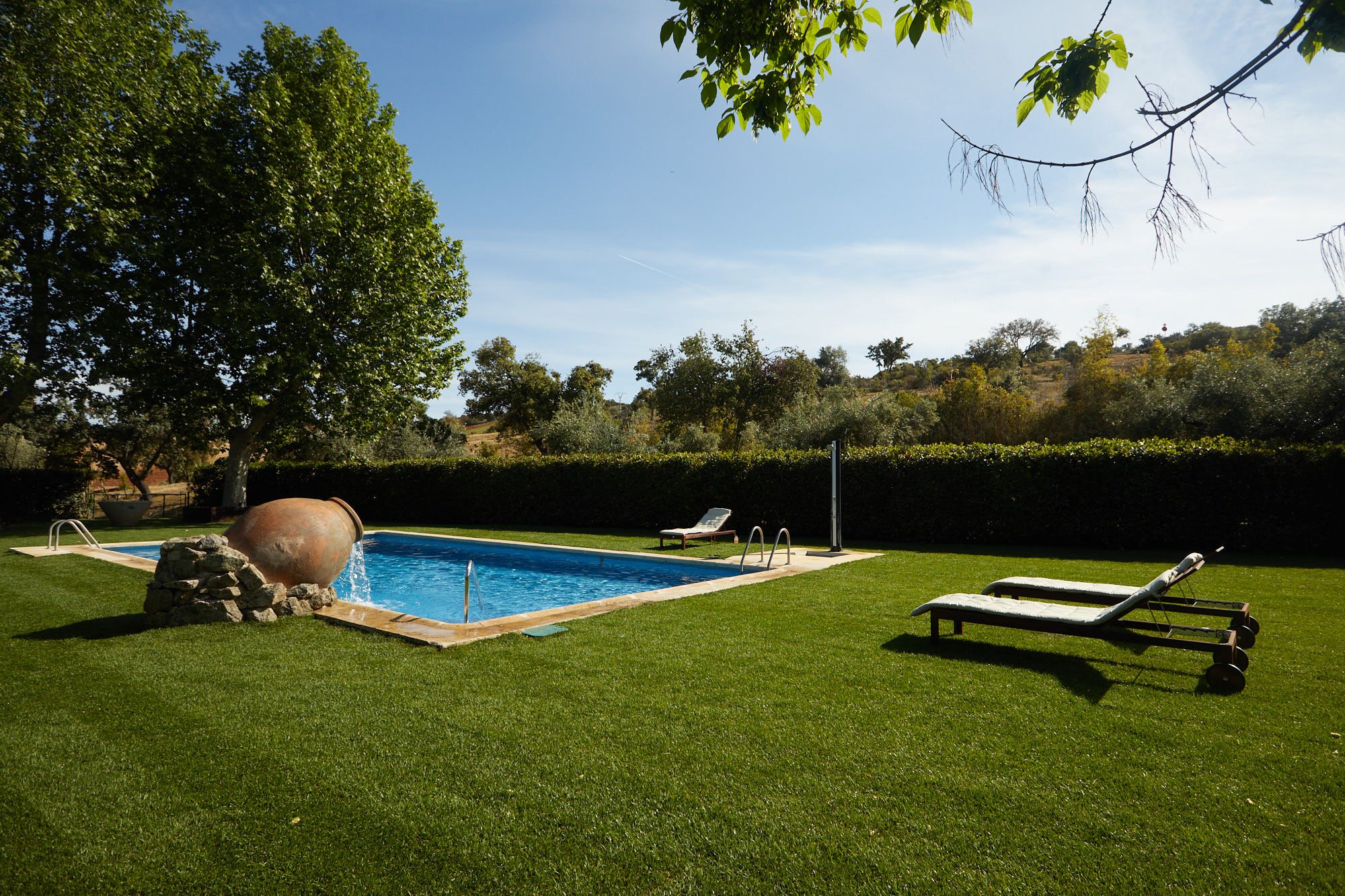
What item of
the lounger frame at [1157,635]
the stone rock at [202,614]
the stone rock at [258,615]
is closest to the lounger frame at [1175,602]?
the lounger frame at [1157,635]

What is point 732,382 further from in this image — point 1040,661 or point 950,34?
point 950,34

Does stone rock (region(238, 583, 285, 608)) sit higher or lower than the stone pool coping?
higher

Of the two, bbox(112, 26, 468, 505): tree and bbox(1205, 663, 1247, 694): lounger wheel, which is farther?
bbox(112, 26, 468, 505): tree

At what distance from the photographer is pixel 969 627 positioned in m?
6.69

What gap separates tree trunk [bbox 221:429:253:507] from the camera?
22.2 meters

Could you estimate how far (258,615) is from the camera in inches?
283

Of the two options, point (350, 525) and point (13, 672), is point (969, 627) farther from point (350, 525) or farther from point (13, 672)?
point (13, 672)

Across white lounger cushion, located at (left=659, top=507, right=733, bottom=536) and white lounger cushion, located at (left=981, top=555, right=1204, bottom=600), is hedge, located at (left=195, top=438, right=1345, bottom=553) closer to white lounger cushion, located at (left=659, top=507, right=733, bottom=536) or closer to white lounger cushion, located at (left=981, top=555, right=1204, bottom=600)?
white lounger cushion, located at (left=659, top=507, right=733, bottom=536)

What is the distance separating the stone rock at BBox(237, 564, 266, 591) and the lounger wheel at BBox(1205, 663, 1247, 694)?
8.45 m

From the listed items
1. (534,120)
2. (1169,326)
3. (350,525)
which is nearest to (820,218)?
(534,120)

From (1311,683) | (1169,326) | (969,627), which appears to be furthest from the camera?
(1169,326)

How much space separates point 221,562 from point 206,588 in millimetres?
286

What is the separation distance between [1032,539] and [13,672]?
1521 centimetres

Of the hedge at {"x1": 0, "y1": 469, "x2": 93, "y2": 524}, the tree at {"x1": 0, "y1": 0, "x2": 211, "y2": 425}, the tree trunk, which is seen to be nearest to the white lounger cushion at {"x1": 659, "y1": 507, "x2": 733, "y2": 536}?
the tree trunk
